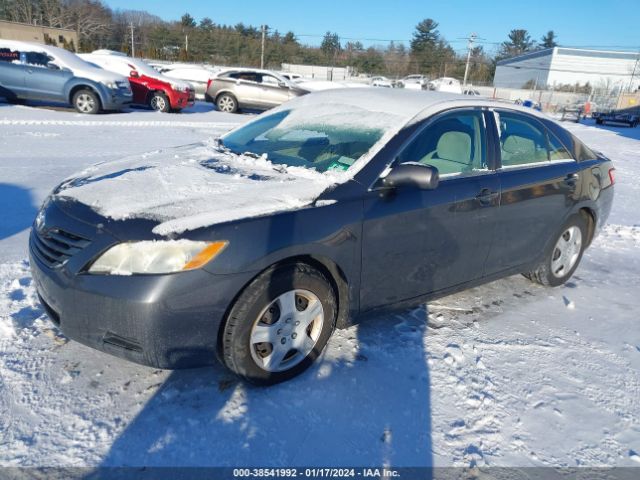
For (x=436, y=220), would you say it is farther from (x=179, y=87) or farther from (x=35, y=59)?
(x=179, y=87)

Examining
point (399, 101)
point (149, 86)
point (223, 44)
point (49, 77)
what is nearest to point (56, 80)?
point (49, 77)

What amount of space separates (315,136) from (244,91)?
14.1 metres

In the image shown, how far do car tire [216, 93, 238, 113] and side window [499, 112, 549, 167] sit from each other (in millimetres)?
14151

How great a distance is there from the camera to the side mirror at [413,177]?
261 centimetres

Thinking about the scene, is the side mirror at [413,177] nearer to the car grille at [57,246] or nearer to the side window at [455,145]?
the side window at [455,145]

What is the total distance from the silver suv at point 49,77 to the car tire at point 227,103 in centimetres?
469

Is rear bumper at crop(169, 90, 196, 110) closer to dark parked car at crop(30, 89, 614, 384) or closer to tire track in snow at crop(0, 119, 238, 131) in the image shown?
tire track in snow at crop(0, 119, 238, 131)

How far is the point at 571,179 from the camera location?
383cm

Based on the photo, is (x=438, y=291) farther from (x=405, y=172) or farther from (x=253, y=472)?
(x=253, y=472)

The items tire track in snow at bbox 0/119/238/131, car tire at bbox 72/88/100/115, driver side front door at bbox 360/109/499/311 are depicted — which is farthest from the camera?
car tire at bbox 72/88/100/115

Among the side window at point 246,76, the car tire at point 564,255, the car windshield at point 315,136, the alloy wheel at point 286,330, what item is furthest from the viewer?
the side window at point 246,76

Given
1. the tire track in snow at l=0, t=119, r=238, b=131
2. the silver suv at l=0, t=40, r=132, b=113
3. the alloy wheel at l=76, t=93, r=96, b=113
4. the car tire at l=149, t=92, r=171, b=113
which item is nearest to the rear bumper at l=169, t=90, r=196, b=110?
the car tire at l=149, t=92, r=171, b=113

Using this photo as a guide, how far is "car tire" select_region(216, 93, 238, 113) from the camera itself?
Result: 16.4 metres

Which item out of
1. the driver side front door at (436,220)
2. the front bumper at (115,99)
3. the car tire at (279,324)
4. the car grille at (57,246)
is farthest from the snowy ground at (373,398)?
the front bumper at (115,99)
